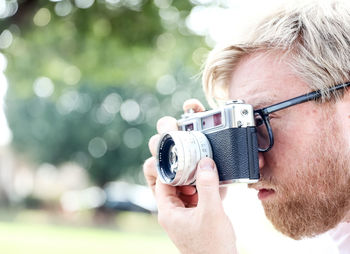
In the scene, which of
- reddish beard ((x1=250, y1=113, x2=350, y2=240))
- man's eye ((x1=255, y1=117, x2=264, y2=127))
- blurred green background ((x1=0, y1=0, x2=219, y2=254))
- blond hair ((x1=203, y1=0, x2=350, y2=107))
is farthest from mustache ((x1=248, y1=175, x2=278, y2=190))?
blurred green background ((x1=0, y1=0, x2=219, y2=254))

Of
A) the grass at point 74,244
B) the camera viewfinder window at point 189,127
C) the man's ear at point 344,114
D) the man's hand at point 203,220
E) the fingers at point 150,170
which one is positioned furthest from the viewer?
the grass at point 74,244

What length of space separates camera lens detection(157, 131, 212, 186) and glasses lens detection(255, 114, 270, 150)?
13 centimetres

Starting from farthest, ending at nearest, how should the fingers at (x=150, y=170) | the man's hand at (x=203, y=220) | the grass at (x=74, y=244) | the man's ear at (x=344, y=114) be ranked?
the grass at (x=74, y=244) → the fingers at (x=150, y=170) → the man's ear at (x=344, y=114) → the man's hand at (x=203, y=220)

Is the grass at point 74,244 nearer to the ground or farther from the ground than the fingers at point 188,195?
farther from the ground

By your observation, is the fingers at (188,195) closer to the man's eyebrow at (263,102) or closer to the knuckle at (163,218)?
the knuckle at (163,218)

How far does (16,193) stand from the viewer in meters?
15.4

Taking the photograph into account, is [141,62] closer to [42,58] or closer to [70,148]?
[42,58]

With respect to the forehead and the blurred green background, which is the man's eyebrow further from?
the blurred green background

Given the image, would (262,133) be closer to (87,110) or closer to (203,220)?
(203,220)

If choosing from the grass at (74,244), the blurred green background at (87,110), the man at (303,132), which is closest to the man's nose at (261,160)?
the man at (303,132)

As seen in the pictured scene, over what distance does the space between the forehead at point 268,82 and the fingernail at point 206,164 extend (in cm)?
20

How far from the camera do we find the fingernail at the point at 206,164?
106cm

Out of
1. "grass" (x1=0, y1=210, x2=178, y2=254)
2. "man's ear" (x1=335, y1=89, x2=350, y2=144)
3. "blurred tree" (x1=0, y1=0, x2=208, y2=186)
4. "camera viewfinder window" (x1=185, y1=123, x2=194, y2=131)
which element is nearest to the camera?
"man's ear" (x1=335, y1=89, x2=350, y2=144)

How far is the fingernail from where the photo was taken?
106cm
